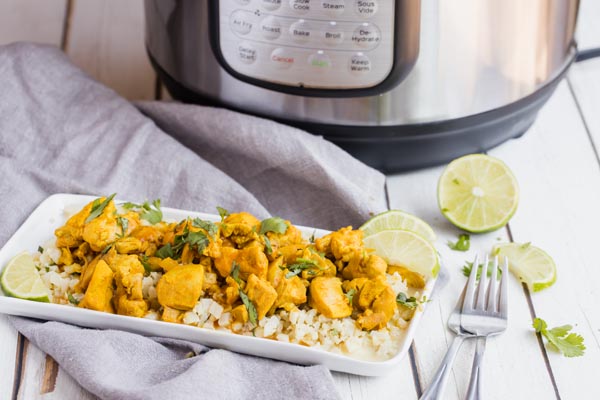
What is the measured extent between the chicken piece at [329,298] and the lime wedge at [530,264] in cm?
25

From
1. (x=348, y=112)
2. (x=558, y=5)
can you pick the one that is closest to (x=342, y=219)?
(x=348, y=112)

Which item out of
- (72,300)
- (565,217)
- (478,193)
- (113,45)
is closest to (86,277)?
(72,300)

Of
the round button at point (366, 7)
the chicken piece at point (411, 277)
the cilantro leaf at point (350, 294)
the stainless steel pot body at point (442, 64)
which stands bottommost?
the chicken piece at point (411, 277)

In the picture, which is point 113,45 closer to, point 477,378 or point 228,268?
point 228,268

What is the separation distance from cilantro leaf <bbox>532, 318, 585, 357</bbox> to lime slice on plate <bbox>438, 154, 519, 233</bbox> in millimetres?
190

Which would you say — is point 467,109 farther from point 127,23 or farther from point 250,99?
point 127,23

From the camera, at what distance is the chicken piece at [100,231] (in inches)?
41.7

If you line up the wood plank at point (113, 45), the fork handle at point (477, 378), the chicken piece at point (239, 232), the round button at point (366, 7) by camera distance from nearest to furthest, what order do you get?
the fork handle at point (477, 378), the chicken piece at point (239, 232), the round button at point (366, 7), the wood plank at point (113, 45)

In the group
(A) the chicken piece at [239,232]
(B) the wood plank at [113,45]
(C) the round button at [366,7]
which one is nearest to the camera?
(A) the chicken piece at [239,232]

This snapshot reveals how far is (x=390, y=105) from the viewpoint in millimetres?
1232

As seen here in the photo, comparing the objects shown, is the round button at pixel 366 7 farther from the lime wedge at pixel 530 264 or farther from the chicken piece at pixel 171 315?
the chicken piece at pixel 171 315

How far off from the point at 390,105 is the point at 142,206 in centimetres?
35

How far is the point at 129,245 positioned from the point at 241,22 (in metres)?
0.34

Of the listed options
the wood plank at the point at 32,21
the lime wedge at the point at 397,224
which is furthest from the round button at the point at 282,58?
the wood plank at the point at 32,21
